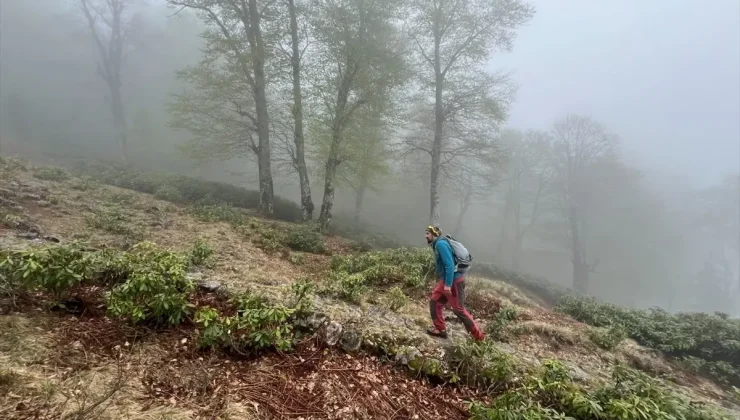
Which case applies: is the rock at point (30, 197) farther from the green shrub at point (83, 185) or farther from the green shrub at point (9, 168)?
the green shrub at point (83, 185)

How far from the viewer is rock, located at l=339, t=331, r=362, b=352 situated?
4323 millimetres

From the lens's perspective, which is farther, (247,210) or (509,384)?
(247,210)

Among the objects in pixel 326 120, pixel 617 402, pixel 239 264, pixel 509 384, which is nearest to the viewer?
pixel 617 402

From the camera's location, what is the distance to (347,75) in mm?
13461

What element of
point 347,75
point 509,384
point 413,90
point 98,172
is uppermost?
point 413,90

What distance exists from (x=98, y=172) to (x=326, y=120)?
1278cm

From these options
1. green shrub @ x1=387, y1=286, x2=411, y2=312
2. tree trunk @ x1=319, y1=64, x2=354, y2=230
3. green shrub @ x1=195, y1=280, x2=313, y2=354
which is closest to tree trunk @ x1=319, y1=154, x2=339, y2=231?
tree trunk @ x1=319, y1=64, x2=354, y2=230

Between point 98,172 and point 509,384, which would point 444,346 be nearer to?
point 509,384

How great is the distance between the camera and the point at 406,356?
4.33 meters

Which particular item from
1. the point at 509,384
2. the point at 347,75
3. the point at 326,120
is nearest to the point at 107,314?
the point at 509,384

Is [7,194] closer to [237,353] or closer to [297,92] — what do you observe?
[297,92]

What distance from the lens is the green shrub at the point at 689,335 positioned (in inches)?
284

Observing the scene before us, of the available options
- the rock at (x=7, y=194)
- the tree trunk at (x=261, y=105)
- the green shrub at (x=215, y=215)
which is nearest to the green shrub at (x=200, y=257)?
the green shrub at (x=215, y=215)

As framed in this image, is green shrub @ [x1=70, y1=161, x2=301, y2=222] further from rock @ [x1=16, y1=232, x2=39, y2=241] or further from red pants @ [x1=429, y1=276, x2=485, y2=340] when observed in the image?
red pants @ [x1=429, y1=276, x2=485, y2=340]
